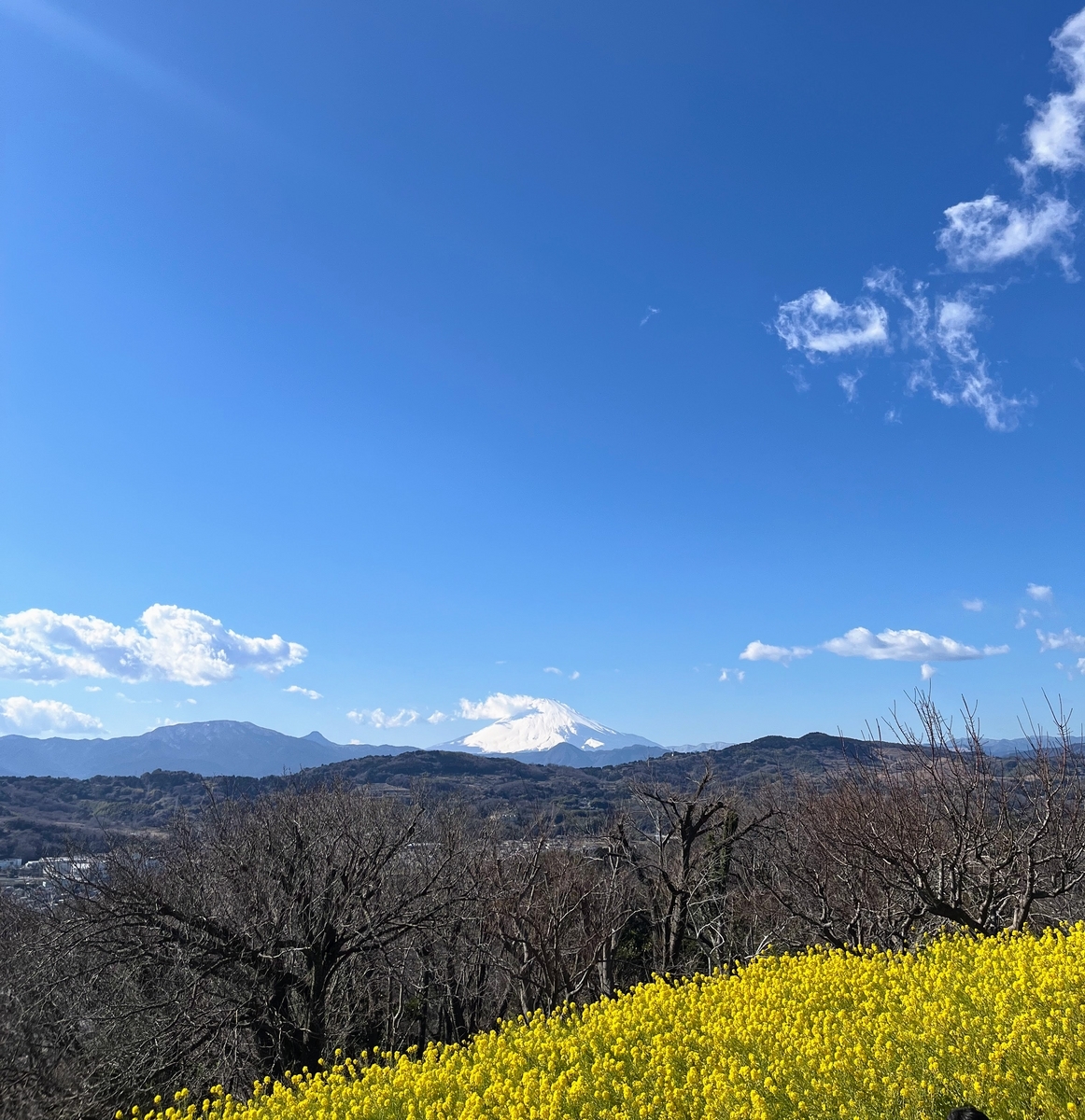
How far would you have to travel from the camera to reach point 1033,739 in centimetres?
1480

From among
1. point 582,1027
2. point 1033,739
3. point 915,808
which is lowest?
point 582,1027

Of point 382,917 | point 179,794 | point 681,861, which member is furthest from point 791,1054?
point 179,794

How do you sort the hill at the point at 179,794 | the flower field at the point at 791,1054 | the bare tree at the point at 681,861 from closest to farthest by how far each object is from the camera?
the flower field at the point at 791,1054, the bare tree at the point at 681,861, the hill at the point at 179,794

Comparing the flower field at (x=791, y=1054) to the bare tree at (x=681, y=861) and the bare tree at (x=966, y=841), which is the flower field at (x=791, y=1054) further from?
the bare tree at (x=681, y=861)

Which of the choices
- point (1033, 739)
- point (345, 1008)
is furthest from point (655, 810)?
point (345, 1008)

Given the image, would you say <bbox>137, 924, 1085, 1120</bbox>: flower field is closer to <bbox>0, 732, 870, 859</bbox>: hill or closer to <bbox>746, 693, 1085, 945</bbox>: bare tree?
<bbox>746, 693, 1085, 945</bbox>: bare tree

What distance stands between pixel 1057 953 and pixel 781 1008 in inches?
130

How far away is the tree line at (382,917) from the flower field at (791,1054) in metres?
3.17

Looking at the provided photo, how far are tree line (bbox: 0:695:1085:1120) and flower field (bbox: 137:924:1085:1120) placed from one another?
317 cm

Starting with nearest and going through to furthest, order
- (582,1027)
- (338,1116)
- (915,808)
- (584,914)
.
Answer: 1. (338,1116)
2. (582,1027)
3. (915,808)
4. (584,914)

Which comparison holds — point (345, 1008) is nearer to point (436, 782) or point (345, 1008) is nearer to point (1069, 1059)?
point (1069, 1059)

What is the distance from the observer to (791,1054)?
685 cm

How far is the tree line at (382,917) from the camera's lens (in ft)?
45.0

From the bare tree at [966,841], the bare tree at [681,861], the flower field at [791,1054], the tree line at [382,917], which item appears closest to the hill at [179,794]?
the tree line at [382,917]
